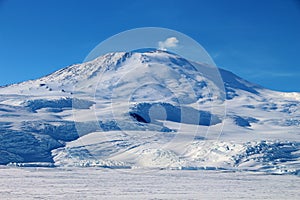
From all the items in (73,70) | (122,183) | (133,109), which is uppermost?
(73,70)

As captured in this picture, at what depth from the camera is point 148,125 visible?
69.8m

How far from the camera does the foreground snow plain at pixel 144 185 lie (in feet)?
87.7

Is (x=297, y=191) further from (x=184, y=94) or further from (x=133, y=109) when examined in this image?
(x=184, y=94)

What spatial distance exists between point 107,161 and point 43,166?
7.06m

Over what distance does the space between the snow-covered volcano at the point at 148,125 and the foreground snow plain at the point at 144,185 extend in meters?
6.17

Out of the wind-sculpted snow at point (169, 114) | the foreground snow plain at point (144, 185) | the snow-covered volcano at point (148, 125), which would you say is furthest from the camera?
the wind-sculpted snow at point (169, 114)

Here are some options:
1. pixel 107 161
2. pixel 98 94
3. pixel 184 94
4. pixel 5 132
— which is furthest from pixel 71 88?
pixel 107 161

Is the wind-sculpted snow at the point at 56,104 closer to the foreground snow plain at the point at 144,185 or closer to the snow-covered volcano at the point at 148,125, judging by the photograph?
the snow-covered volcano at the point at 148,125

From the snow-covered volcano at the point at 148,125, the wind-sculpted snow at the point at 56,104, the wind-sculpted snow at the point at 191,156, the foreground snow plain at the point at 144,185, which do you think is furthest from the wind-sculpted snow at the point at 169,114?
the foreground snow plain at the point at 144,185

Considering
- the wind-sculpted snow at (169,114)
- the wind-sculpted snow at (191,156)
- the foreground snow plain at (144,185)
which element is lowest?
the foreground snow plain at (144,185)

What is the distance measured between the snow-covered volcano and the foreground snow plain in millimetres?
6172

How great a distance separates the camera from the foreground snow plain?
26734 mm

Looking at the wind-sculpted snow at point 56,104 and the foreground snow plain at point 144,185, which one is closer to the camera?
the foreground snow plain at point 144,185

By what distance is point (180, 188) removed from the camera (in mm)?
30594
